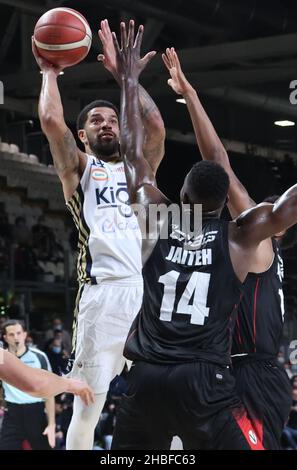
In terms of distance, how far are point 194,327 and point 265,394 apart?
749 millimetres

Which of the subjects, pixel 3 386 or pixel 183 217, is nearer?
pixel 183 217

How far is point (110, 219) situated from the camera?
6027 mm

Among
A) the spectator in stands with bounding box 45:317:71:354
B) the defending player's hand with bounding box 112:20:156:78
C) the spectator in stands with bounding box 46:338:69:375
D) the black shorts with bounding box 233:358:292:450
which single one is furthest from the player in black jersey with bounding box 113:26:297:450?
the spectator in stands with bounding box 45:317:71:354

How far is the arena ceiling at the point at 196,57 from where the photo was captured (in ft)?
42.3

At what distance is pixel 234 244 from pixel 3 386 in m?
6.05

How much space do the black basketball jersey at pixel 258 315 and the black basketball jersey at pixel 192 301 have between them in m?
0.52

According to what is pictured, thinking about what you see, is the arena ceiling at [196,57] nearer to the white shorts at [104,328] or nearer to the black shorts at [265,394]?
the white shorts at [104,328]

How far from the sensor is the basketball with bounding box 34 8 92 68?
18.4 feet

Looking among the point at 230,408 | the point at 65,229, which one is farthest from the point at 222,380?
the point at 65,229

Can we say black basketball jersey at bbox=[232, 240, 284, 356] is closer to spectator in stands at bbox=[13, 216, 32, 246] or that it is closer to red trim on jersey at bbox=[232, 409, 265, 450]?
red trim on jersey at bbox=[232, 409, 265, 450]

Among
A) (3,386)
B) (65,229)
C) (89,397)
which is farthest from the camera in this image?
(65,229)

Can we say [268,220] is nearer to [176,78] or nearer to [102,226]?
[176,78]

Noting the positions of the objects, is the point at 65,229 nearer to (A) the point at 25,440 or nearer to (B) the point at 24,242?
(B) the point at 24,242

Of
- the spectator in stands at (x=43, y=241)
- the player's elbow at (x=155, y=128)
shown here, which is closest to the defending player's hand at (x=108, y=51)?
the player's elbow at (x=155, y=128)
